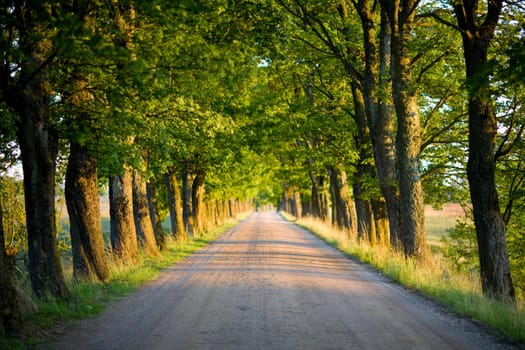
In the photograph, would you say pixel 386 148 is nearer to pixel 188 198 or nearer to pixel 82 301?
pixel 82 301

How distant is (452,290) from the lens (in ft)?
35.1

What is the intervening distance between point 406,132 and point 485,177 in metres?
4.48

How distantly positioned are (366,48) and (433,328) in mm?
11341

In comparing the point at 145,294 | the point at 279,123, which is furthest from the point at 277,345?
the point at 279,123

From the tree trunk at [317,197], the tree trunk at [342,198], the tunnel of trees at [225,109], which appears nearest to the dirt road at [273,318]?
the tunnel of trees at [225,109]

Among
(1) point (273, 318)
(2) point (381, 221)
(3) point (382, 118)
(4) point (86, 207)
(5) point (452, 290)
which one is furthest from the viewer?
(2) point (381, 221)

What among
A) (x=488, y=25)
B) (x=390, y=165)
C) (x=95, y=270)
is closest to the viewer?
(x=488, y=25)

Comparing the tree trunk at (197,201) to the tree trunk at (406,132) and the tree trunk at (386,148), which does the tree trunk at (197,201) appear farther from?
the tree trunk at (406,132)

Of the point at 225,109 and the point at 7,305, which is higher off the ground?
the point at 225,109

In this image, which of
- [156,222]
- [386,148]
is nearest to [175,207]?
[156,222]

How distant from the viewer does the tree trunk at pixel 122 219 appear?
52.7 feet

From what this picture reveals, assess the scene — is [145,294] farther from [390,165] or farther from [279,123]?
[279,123]

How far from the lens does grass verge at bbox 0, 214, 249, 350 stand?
7629mm

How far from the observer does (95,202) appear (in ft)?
42.2
